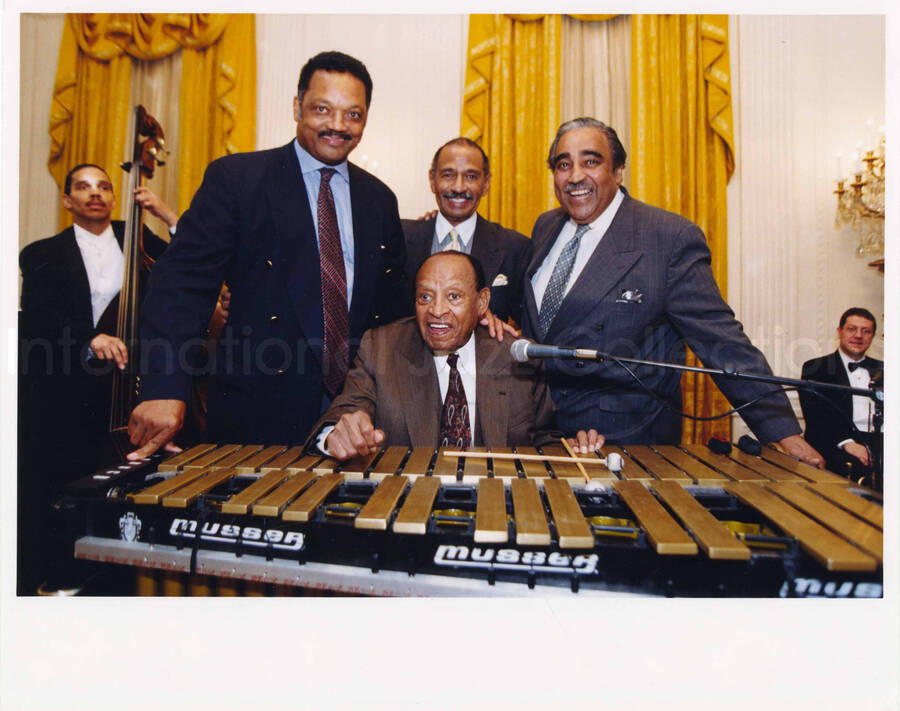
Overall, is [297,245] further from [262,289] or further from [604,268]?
[604,268]

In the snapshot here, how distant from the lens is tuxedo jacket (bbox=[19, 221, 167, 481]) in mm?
2111

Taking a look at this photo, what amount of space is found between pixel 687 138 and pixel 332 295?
6.48 feet

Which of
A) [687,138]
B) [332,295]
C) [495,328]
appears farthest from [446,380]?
[687,138]

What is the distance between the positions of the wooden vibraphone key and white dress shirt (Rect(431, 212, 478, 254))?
1.15m

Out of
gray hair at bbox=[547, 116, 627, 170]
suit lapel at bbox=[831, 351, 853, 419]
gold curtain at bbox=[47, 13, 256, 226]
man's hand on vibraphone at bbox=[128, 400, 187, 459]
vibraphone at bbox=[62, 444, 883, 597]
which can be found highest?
gold curtain at bbox=[47, 13, 256, 226]

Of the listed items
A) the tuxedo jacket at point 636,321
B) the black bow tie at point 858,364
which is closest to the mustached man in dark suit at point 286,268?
the tuxedo jacket at point 636,321

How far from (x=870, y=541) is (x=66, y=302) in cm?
283

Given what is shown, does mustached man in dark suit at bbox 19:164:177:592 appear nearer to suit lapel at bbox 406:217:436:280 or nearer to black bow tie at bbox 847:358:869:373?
suit lapel at bbox 406:217:436:280

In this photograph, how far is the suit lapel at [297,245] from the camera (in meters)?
2.30

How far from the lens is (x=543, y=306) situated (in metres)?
2.49

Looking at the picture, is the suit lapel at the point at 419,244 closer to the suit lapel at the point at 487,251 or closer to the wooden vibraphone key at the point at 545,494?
the suit lapel at the point at 487,251

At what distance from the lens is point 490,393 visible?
90.0 inches

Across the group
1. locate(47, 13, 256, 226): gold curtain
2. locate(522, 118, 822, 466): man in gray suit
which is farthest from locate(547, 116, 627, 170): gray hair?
locate(47, 13, 256, 226): gold curtain
